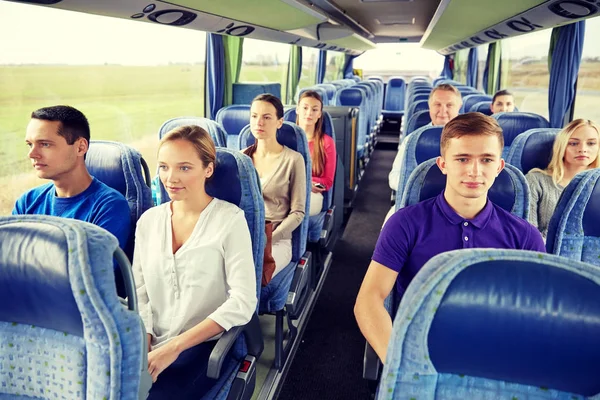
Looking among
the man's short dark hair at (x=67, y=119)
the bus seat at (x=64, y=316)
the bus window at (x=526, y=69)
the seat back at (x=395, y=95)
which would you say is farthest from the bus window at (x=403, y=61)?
the bus seat at (x=64, y=316)

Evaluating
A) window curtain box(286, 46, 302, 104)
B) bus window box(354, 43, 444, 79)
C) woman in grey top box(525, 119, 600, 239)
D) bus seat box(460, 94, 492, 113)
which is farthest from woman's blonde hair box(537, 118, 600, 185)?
bus window box(354, 43, 444, 79)

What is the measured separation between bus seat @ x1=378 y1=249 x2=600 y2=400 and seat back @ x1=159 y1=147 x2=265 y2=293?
4.03 ft

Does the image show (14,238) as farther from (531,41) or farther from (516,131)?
(531,41)

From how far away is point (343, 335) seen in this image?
11.2ft

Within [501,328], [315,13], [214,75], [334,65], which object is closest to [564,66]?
[315,13]

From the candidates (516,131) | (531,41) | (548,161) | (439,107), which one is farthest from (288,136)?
(531,41)

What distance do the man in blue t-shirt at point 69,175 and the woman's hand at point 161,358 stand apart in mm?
508

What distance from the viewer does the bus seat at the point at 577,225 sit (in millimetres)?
2053

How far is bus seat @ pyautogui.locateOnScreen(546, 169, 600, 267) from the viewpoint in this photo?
2.05 m

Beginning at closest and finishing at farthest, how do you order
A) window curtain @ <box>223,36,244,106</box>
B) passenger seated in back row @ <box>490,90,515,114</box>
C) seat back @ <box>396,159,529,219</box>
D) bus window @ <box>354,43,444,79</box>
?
seat back @ <box>396,159,529,219</box> → passenger seated in back row @ <box>490,90,515,114</box> → window curtain @ <box>223,36,244,106</box> → bus window @ <box>354,43,444,79</box>

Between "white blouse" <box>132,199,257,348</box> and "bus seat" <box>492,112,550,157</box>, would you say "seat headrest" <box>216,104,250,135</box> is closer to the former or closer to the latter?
"bus seat" <box>492,112,550,157</box>

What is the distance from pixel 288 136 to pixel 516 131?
2.26 meters

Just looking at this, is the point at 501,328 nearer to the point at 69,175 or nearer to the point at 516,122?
the point at 69,175

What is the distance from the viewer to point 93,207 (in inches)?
81.7
